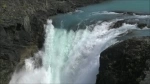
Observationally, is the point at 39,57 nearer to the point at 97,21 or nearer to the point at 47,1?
the point at 97,21

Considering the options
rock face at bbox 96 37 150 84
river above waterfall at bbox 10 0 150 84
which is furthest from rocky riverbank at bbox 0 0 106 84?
rock face at bbox 96 37 150 84

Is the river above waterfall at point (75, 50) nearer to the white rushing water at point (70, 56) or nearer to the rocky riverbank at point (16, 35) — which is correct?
the white rushing water at point (70, 56)

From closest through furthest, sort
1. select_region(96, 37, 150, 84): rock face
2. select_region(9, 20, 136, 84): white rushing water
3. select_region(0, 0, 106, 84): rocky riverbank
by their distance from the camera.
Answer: select_region(96, 37, 150, 84): rock face
select_region(9, 20, 136, 84): white rushing water
select_region(0, 0, 106, 84): rocky riverbank

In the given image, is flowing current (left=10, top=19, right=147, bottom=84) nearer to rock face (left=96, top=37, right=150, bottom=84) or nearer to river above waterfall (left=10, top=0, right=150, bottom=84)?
river above waterfall (left=10, top=0, right=150, bottom=84)

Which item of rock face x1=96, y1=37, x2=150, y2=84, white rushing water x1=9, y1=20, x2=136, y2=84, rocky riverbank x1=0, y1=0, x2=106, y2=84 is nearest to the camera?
rock face x1=96, y1=37, x2=150, y2=84

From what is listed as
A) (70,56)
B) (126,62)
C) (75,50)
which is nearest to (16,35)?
(70,56)

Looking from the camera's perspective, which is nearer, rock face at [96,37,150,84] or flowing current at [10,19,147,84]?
rock face at [96,37,150,84]

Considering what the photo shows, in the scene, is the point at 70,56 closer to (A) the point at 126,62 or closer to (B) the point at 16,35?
(B) the point at 16,35

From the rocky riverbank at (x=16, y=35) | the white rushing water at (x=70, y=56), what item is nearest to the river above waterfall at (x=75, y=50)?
the white rushing water at (x=70, y=56)

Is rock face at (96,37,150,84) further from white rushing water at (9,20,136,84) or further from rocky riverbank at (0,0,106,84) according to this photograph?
rocky riverbank at (0,0,106,84)
